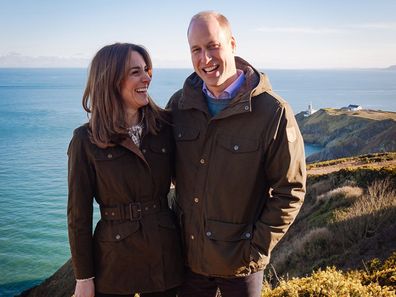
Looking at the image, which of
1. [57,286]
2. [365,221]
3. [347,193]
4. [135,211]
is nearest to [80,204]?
[135,211]

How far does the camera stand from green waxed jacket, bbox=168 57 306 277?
11.0ft

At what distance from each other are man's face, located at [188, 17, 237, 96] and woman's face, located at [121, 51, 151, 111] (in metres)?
0.43

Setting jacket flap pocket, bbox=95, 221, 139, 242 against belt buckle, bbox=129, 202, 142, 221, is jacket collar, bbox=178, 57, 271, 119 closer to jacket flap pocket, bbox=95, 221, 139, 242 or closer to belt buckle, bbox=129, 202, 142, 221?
belt buckle, bbox=129, 202, 142, 221

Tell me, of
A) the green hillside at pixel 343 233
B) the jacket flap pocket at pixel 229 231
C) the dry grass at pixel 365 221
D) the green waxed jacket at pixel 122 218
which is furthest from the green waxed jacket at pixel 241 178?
the dry grass at pixel 365 221

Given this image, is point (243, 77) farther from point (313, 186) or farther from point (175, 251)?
point (313, 186)

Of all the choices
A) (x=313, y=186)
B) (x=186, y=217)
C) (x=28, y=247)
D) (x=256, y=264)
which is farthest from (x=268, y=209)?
(x=28, y=247)

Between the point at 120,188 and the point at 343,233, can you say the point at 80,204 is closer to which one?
the point at 120,188

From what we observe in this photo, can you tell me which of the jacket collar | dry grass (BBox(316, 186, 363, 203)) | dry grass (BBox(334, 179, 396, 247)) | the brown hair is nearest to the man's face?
the jacket collar

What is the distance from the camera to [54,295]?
19219mm

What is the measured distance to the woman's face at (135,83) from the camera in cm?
358

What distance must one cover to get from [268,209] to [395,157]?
77.0ft

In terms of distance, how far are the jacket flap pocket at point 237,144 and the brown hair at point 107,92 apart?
31.4 inches

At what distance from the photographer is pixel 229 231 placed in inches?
137

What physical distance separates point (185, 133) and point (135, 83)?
591 mm
